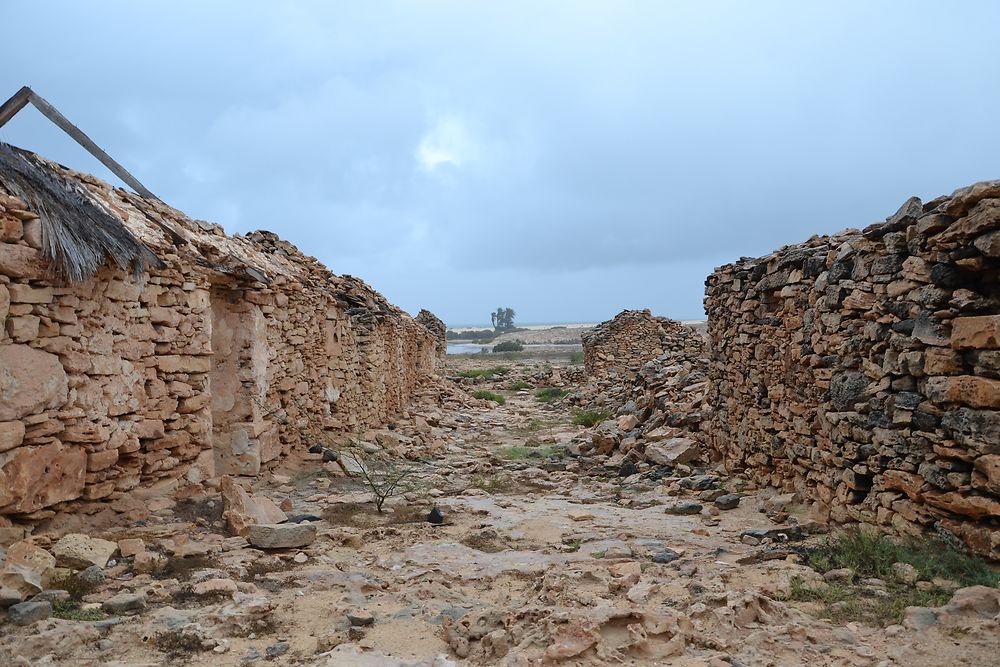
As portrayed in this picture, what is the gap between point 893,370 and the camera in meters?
4.33

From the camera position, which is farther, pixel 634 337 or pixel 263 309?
pixel 634 337

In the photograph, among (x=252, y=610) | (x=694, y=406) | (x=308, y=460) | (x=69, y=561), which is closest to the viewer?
(x=252, y=610)

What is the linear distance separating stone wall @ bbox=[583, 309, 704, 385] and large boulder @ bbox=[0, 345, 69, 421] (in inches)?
662

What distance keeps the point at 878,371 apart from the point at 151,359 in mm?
5616

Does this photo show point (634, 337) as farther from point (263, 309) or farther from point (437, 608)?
point (437, 608)

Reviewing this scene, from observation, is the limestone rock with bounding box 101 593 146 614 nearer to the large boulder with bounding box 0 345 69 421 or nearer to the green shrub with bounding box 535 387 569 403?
the large boulder with bounding box 0 345 69 421

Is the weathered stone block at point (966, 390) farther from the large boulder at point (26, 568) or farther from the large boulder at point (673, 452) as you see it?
the large boulder at point (26, 568)

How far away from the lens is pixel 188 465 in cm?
553

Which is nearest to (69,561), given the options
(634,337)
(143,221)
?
(143,221)

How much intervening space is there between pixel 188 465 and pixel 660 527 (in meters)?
4.15

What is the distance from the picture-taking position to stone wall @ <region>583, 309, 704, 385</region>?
20312mm

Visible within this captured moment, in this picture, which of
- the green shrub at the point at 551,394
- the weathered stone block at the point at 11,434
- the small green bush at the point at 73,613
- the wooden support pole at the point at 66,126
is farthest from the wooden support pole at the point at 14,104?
the green shrub at the point at 551,394

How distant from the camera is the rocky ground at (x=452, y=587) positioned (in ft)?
9.39

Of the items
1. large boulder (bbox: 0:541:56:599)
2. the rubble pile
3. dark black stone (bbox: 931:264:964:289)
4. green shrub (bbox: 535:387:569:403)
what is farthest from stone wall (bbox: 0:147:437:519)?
green shrub (bbox: 535:387:569:403)
